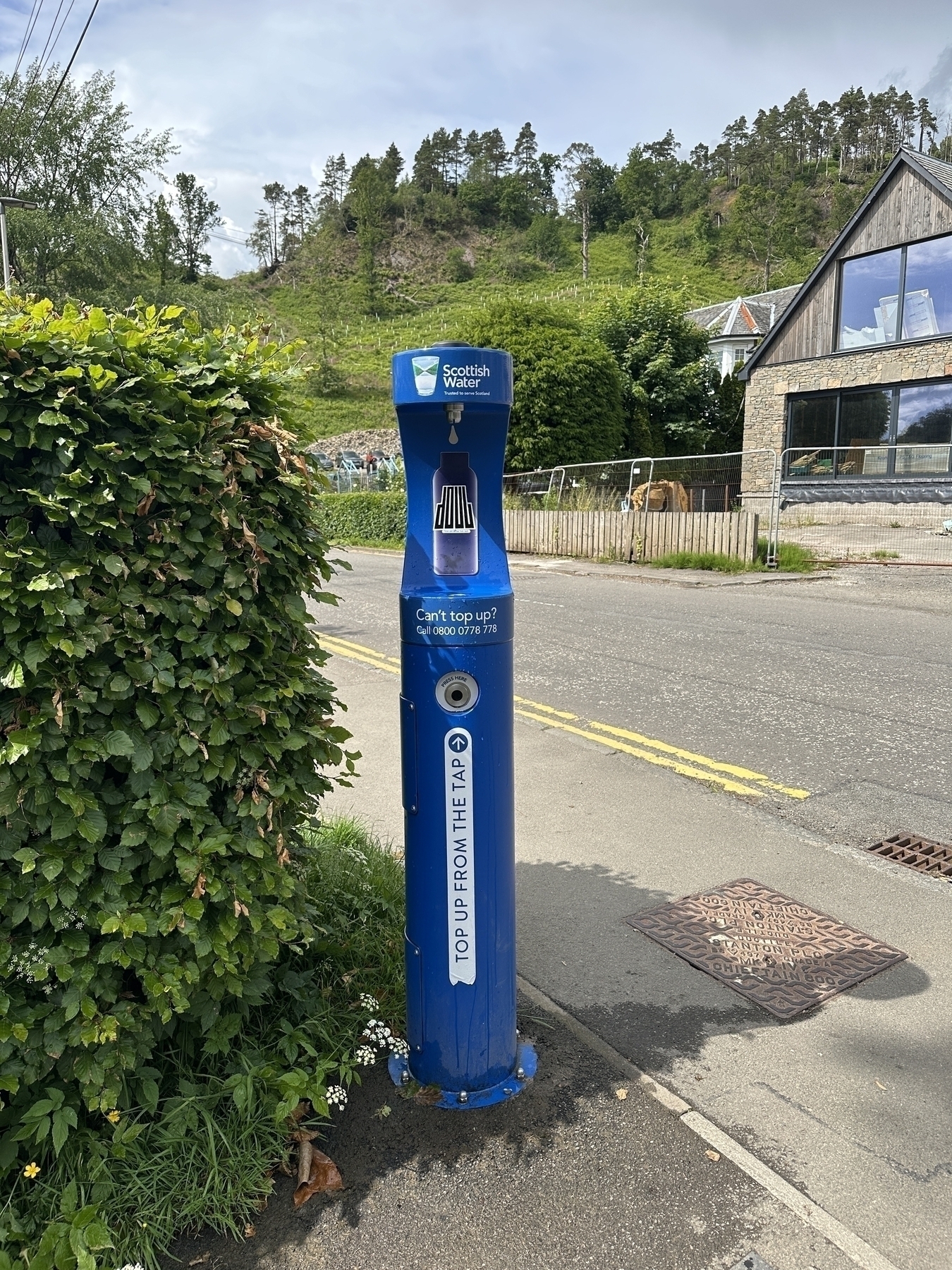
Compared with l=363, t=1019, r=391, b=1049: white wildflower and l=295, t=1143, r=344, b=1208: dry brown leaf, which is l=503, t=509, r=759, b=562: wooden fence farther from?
l=295, t=1143, r=344, b=1208: dry brown leaf

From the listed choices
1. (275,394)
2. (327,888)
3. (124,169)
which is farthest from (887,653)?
(124,169)

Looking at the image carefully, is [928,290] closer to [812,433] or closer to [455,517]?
[812,433]

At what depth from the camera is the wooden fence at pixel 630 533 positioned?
16.9 m

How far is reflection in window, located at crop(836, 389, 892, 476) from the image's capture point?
2258 centimetres

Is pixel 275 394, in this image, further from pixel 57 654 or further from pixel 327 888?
pixel 327 888

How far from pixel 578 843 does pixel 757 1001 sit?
151 centimetres

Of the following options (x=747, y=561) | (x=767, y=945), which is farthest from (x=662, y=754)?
(x=747, y=561)

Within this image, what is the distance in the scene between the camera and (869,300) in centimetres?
2364

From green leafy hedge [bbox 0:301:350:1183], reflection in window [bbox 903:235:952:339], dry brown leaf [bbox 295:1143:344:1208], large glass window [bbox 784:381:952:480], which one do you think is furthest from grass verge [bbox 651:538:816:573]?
dry brown leaf [bbox 295:1143:344:1208]

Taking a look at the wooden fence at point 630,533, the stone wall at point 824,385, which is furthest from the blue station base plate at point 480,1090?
the stone wall at point 824,385

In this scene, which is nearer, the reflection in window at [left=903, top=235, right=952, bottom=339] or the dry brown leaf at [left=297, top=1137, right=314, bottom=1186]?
the dry brown leaf at [left=297, top=1137, right=314, bottom=1186]

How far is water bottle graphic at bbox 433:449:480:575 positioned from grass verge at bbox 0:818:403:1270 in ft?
3.47

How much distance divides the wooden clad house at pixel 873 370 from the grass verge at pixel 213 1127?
2013 cm

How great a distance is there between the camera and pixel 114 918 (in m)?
2.18
